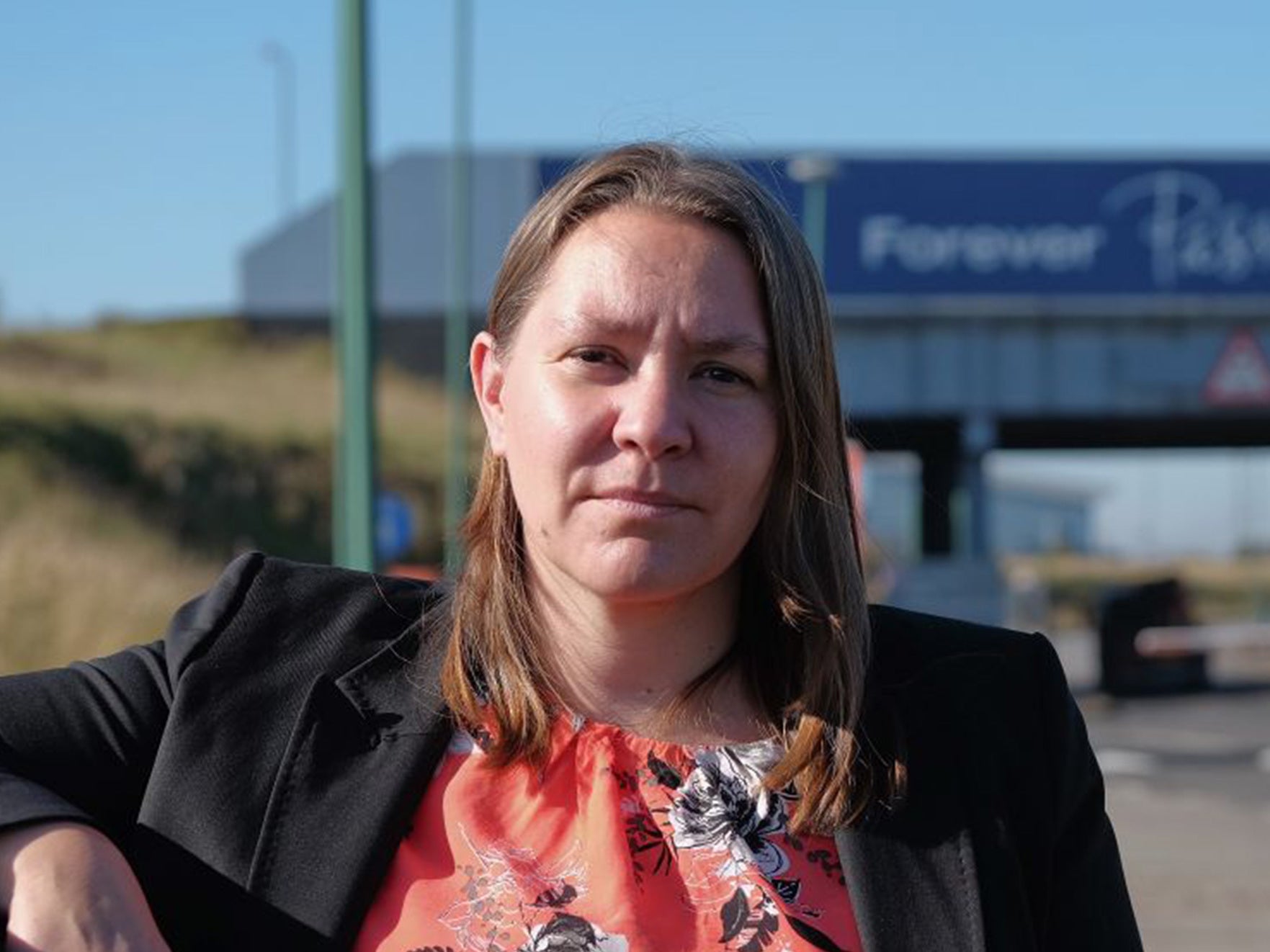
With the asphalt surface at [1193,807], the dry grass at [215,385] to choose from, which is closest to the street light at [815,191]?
the dry grass at [215,385]

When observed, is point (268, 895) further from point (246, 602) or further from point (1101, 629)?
point (1101, 629)

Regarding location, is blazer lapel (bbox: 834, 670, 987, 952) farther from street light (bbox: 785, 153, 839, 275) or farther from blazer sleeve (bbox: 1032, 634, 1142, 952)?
street light (bbox: 785, 153, 839, 275)

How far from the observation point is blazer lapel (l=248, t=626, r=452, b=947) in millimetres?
2176

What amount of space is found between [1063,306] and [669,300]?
3096 cm

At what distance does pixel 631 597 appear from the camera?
7.56 feet

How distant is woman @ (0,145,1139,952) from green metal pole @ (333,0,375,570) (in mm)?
5844

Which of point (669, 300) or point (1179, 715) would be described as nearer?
point (669, 300)

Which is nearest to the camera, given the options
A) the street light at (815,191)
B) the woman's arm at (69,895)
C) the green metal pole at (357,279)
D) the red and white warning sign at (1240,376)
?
the woman's arm at (69,895)

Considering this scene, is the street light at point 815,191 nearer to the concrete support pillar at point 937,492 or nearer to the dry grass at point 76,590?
the concrete support pillar at point 937,492

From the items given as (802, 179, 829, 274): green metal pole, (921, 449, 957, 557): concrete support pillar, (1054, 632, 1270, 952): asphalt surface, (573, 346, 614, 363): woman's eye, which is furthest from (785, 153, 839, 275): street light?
(573, 346, 614, 363): woman's eye

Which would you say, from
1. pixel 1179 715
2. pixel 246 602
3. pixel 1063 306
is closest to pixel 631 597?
pixel 246 602

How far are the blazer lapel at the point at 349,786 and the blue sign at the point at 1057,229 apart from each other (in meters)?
29.8

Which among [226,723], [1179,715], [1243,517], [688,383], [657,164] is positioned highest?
[657,164]

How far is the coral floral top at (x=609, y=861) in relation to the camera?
2.19 meters
